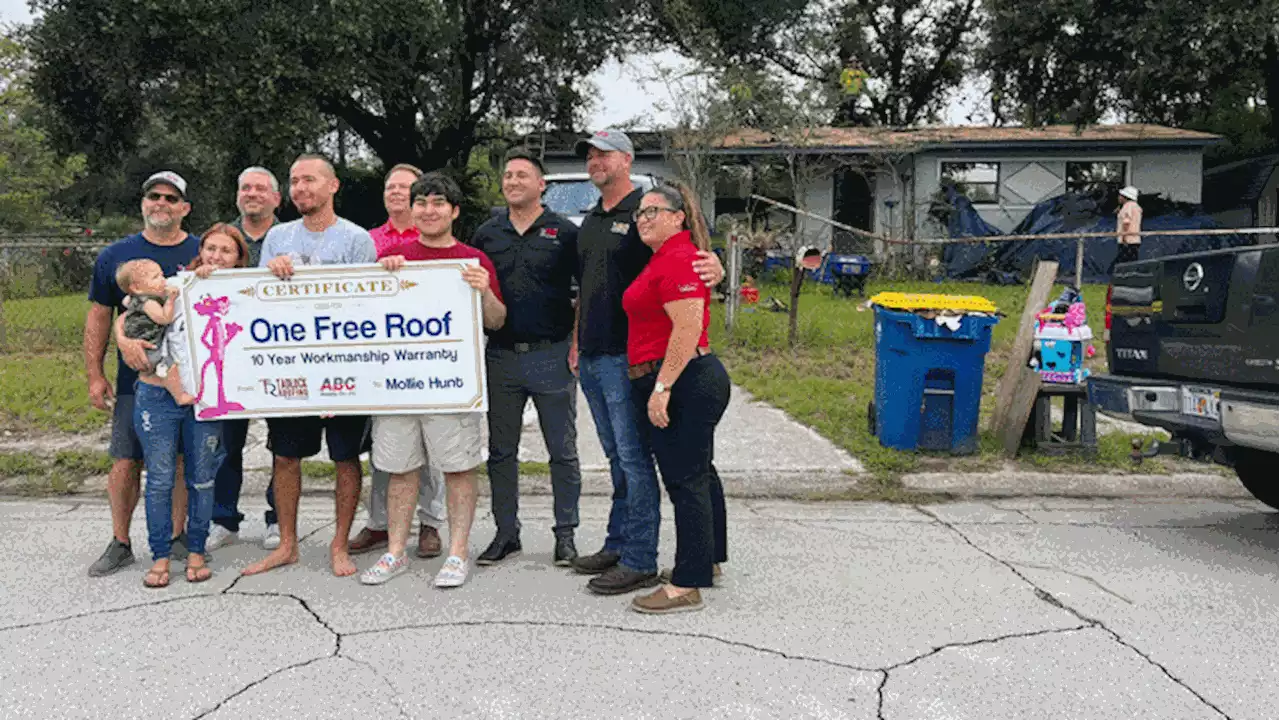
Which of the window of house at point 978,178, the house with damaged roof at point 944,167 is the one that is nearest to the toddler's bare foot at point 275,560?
the house with damaged roof at point 944,167

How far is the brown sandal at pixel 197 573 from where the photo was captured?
171 inches

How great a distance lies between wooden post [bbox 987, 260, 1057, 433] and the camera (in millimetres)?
6570

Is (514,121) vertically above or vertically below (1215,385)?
above

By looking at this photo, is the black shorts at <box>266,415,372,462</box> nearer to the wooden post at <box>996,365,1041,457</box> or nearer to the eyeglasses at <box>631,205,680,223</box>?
the eyeglasses at <box>631,205,680,223</box>

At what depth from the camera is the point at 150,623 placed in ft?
12.6

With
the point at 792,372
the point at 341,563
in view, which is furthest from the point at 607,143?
the point at 792,372

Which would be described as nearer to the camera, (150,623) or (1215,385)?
(150,623)

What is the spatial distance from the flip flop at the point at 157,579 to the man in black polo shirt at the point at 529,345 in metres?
1.40

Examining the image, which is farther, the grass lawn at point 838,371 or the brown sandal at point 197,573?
the grass lawn at point 838,371

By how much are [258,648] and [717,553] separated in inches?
76.9

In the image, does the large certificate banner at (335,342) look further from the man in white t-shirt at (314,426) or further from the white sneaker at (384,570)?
the white sneaker at (384,570)

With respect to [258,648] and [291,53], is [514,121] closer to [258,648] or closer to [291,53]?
[291,53]

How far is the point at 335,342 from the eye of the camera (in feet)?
14.6

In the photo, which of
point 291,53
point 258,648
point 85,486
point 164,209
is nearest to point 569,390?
point 258,648
